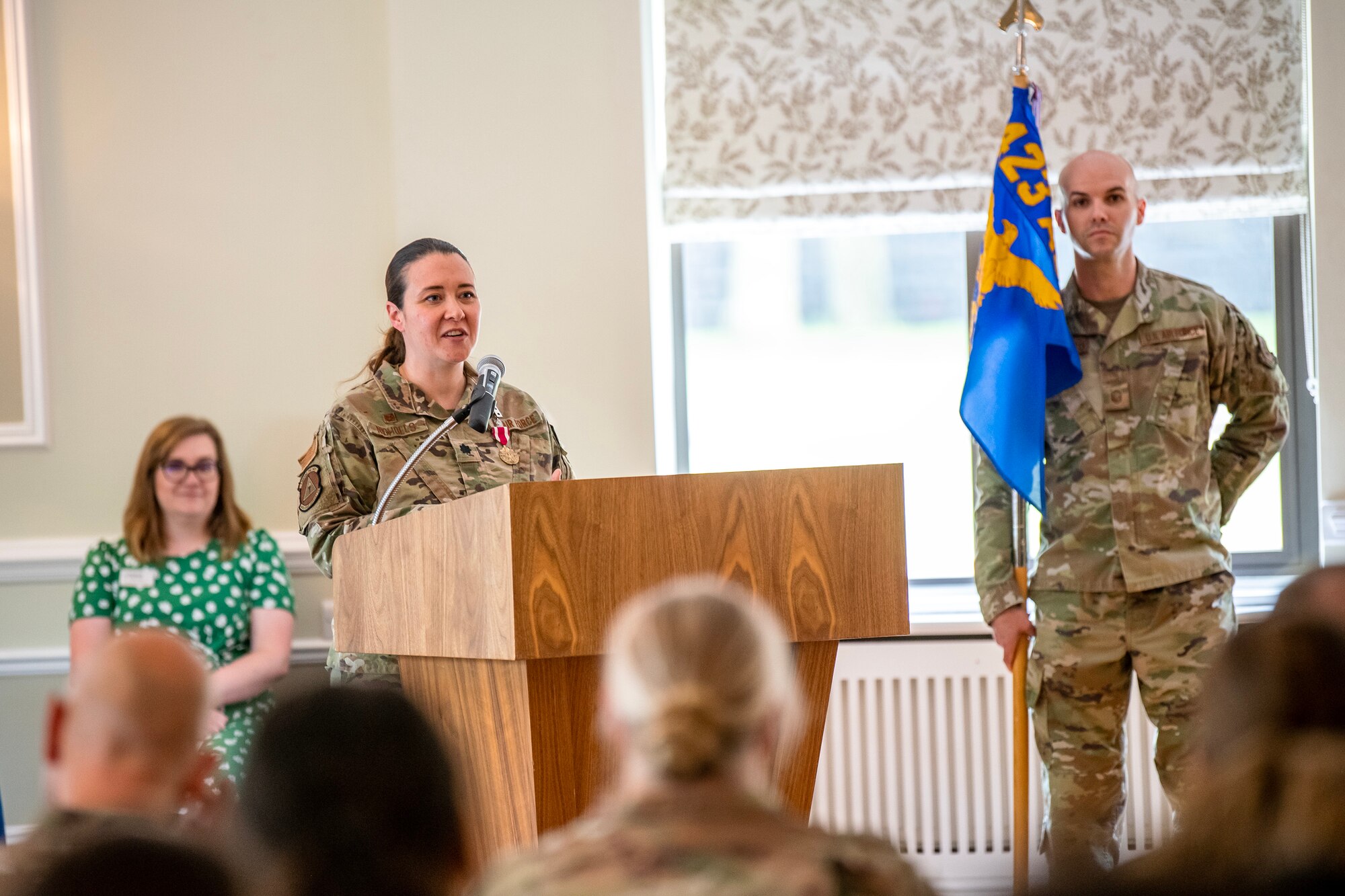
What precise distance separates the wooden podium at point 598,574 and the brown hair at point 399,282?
915 millimetres

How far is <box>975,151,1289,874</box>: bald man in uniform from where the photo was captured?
2957mm

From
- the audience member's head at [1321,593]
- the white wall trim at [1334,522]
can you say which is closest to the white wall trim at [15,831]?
the audience member's head at [1321,593]

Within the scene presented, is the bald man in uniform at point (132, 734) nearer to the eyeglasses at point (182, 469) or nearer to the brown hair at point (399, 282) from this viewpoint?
the brown hair at point (399, 282)

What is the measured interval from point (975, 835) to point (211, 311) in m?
2.70

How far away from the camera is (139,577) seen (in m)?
3.77

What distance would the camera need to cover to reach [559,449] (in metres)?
2.78

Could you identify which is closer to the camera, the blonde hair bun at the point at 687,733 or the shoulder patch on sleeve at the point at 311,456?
the blonde hair bun at the point at 687,733

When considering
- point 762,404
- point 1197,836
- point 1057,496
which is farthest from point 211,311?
point 1197,836

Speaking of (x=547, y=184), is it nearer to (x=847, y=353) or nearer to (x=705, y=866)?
(x=847, y=353)

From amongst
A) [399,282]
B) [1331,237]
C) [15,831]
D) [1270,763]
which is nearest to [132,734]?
[1270,763]

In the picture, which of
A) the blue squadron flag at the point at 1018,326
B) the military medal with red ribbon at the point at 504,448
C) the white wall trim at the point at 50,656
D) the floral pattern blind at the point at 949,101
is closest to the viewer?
the military medal with red ribbon at the point at 504,448

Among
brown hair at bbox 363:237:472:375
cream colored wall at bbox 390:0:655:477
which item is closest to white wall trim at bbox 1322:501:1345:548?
cream colored wall at bbox 390:0:655:477

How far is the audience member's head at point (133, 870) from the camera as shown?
2.94 feet

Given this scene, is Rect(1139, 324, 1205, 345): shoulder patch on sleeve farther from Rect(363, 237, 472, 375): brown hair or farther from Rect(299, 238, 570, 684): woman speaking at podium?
A: Rect(363, 237, 472, 375): brown hair
